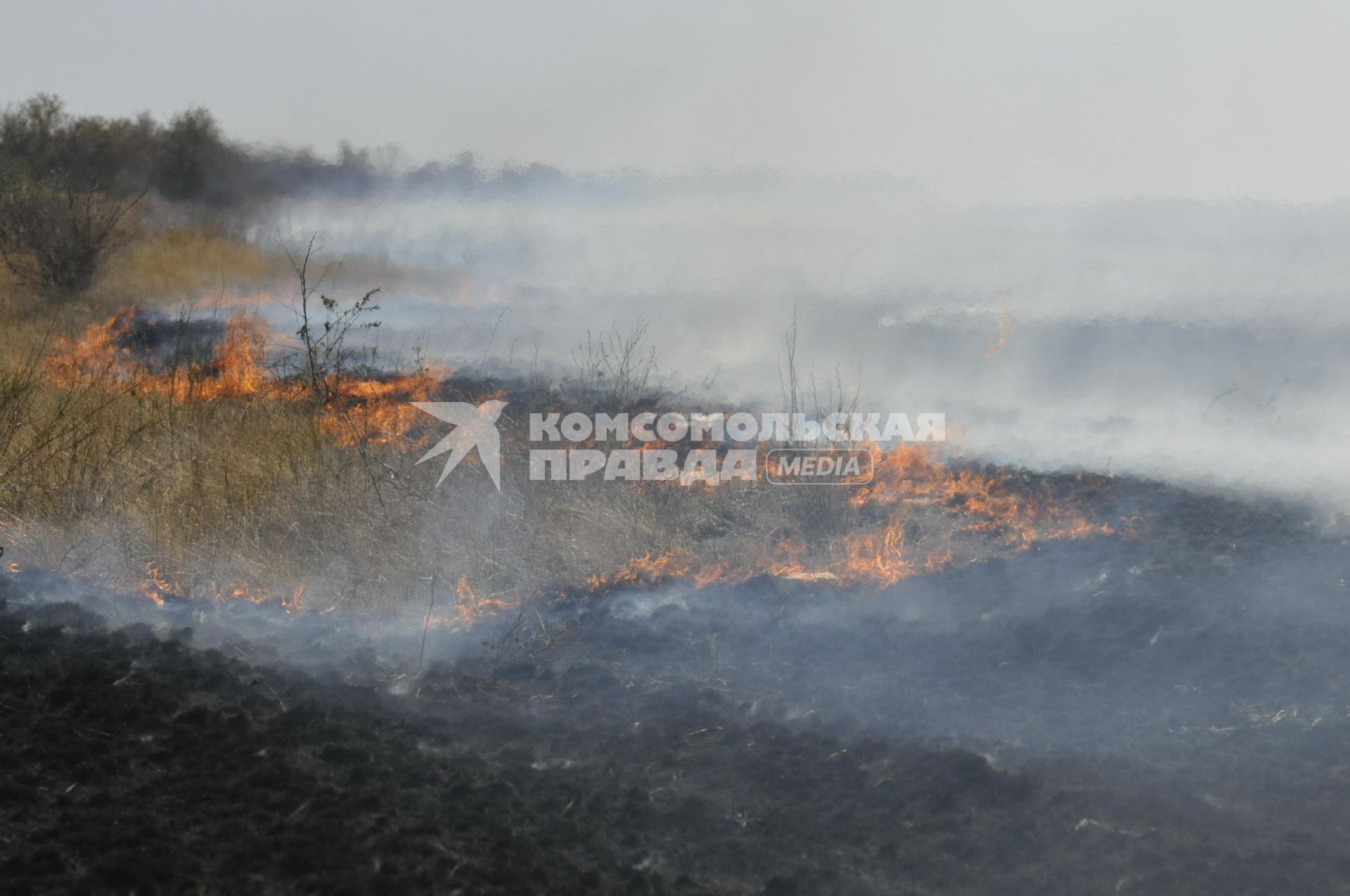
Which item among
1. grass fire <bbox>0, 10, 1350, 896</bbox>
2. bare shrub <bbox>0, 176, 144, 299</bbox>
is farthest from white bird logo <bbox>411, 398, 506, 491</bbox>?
bare shrub <bbox>0, 176, 144, 299</bbox>

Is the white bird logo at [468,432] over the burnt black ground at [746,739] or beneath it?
over

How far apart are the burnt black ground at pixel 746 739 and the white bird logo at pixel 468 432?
7.59ft

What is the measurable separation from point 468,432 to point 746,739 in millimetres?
5148

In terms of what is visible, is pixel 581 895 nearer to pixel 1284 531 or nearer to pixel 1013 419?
pixel 1284 531

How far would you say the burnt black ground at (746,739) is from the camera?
4516mm

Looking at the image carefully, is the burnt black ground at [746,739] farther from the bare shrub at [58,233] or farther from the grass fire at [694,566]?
the bare shrub at [58,233]

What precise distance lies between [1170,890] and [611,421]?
20.9 feet

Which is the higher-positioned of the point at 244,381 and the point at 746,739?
the point at 244,381

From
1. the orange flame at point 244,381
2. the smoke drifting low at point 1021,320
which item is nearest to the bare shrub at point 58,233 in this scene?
the orange flame at point 244,381

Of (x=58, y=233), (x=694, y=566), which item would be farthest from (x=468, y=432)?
(x=58, y=233)

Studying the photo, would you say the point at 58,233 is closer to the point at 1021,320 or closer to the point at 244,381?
the point at 244,381

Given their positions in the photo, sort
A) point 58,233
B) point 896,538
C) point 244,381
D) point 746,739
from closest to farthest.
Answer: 1. point 746,739
2. point 896,538
3. point 244,381
4. point 58,233

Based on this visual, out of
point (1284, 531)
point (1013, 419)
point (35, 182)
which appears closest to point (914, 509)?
point (1013, 419)

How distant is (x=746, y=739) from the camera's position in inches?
226
